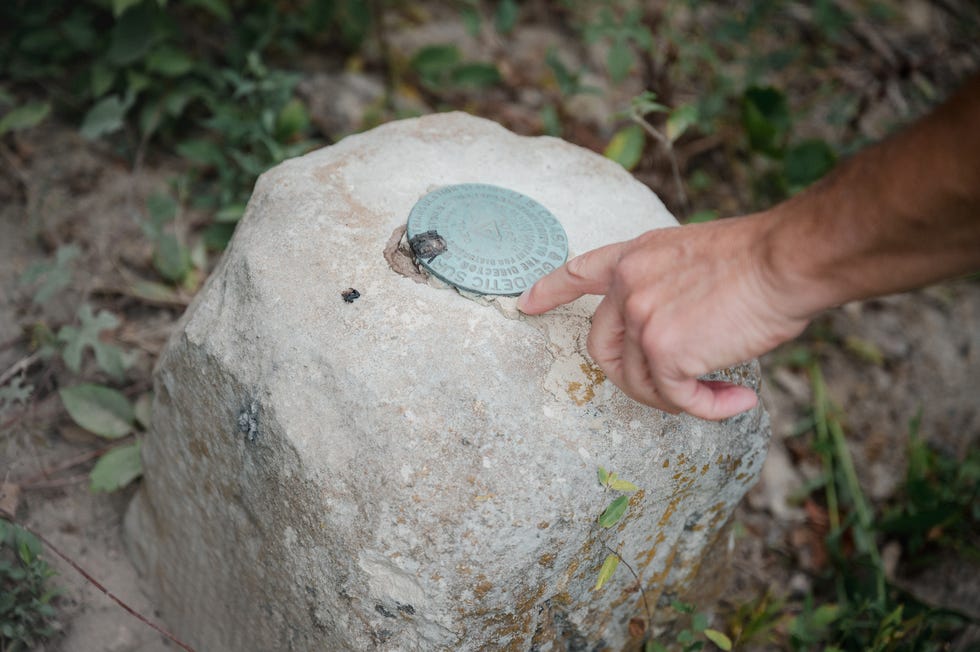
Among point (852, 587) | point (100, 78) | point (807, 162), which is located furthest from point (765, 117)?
point (100, 78)

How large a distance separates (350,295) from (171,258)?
52.5 inches

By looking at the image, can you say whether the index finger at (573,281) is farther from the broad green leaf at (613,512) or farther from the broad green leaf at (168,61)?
the broad green leaf at (168,61)

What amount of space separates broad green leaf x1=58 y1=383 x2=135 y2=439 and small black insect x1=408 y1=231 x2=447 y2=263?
4.02 ft

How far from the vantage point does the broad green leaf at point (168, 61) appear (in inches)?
108

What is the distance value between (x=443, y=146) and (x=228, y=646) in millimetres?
1455

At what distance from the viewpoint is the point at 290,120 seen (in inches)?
107

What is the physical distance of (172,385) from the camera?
1811 mm

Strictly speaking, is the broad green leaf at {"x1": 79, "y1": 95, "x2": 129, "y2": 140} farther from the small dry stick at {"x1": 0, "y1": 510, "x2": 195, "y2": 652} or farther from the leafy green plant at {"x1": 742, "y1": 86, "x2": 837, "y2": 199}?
the leafy green plant at {"x1": 742, "y1": 86, "x2": 837, "y2": 199}

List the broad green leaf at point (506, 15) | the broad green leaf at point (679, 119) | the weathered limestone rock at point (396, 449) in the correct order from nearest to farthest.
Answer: the weathered limestone rock at point (396, 449)
the broad green leaf at point (679, 119)
the broad green leaf at point (506, 15)

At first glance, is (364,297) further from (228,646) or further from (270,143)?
(270,143)

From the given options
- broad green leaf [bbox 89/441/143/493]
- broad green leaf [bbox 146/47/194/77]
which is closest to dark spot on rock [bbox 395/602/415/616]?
broad green leaf [bbox 89/441/143/493]

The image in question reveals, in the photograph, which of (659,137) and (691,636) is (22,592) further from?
(659,137)

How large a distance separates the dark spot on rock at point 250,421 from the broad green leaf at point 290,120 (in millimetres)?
1485

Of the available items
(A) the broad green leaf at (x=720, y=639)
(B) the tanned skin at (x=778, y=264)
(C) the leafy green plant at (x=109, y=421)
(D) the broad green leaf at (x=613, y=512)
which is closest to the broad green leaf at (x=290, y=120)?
(C) the leafy green plant at (x=109, y=421)
